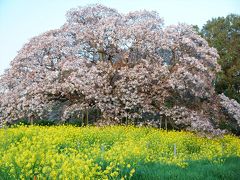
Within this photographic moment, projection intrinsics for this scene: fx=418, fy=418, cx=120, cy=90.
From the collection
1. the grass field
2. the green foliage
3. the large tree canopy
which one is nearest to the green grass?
the grass field

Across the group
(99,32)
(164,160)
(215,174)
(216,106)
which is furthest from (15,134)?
(216,106)

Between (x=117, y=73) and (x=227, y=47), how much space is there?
13.8 meters

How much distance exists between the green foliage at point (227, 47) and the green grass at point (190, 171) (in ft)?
70.0

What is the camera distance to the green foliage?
32.9 meters

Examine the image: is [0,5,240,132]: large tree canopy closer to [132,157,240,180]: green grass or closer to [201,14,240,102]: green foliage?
[201,14,240,102]: green foliage

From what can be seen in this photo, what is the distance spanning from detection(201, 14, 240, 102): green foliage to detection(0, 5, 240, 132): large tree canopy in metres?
7.83

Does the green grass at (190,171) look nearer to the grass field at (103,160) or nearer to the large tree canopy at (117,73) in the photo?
the grass field at (103,160)

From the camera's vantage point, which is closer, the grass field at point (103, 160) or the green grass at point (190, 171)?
the grass field at point (103, 160)

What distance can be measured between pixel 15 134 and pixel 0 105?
1061cm

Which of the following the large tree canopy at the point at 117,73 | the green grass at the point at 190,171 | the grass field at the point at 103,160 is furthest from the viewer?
the large tree canopy at the point at 117,73

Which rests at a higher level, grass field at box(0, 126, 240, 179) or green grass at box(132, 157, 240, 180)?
grass field at box(0, 126, 240, 179)

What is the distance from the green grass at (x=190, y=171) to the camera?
31.3ft

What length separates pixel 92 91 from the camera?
883 inches

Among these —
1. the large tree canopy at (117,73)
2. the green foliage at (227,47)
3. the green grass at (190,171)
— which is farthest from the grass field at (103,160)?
the green foliage at (227,47)
